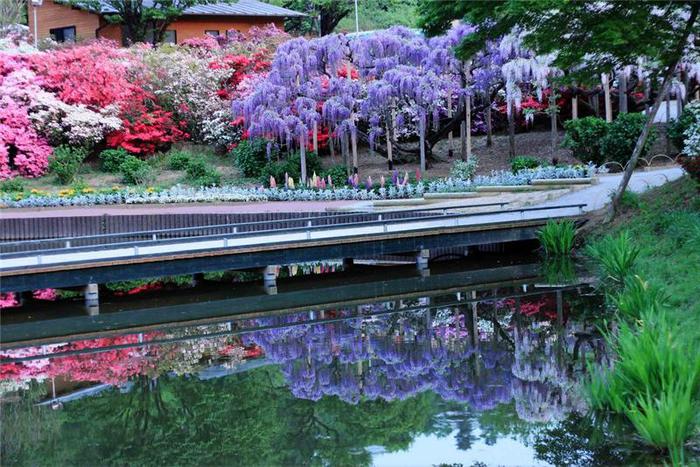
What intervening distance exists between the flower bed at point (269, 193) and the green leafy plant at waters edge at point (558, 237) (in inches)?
190

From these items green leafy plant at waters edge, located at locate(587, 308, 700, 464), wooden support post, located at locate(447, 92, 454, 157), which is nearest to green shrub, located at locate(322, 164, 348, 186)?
wooden support post, located at locate(447, 92, 454, 157)

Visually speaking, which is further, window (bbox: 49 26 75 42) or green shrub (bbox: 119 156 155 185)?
window (bbox: 49 26 75 42)

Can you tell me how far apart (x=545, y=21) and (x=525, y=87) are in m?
11.1

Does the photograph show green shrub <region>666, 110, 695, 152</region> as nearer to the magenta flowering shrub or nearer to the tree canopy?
the tree canopy

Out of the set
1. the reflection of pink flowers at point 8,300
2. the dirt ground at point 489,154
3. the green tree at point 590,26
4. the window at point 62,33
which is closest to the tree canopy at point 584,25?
the green tree at point 590,26

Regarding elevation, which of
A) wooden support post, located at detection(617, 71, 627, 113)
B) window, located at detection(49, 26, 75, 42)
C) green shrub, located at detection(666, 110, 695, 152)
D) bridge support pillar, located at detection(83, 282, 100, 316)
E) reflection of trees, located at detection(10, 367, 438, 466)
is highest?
window, located at detection(49, 26, 75, 42)

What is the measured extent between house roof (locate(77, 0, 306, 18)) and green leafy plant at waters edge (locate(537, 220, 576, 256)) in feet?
78.5

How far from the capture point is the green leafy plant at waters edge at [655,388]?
26.9ft

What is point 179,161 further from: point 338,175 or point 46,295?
point 46,295

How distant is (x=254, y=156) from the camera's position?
29.5 meters

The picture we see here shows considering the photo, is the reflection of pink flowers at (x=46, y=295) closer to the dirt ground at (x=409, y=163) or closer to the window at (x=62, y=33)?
Result: the dirt ground at (x=409, y=163)

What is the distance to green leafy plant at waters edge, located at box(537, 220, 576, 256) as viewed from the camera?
19438 mm

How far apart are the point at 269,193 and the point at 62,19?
1916cm

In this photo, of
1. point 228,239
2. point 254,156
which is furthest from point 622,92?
point 228,239
